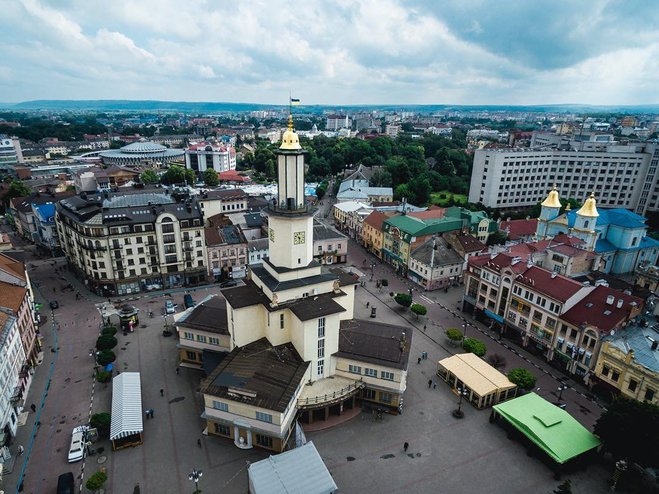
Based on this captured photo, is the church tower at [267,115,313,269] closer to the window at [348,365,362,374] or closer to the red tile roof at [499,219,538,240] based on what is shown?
the window at [348,365,362,374]

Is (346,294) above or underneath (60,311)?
above

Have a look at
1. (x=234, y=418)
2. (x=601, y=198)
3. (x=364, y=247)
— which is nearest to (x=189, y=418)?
(x=234, y=418)

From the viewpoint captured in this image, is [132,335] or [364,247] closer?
[132,335]

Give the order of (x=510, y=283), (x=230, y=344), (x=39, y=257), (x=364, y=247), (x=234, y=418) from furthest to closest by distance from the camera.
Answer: (x=364, y=247), (x=39, y=257), (x=510, y=283), (x=230, y=344), (x=234, y=418)

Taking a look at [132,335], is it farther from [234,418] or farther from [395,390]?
[395,390]

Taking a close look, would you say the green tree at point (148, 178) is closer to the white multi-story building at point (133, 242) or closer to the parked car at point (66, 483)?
the white multi-story building at point (133, 242)

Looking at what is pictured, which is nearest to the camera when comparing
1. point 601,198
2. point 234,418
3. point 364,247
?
point 234,418

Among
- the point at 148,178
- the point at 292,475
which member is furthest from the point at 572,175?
the point at 148,178
